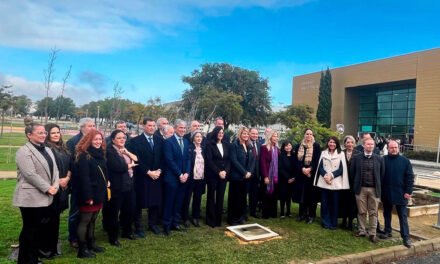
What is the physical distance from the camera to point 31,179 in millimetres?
3928

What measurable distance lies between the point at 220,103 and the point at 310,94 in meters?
14.2

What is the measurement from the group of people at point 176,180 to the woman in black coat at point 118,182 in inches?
0.5

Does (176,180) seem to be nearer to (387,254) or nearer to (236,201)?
(236,201)

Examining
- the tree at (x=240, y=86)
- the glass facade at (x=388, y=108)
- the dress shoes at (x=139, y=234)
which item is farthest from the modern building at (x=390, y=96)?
the dress shoes at (x=139, y=234)

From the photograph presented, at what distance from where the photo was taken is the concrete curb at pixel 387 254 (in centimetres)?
491

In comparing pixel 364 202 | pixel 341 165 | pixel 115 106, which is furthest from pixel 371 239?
pixel 115 106

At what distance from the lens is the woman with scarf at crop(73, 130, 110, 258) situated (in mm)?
4359

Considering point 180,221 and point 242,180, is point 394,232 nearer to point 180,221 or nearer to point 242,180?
point 242,180

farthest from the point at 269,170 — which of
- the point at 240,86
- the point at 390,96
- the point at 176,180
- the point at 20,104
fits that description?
the point at 20,104

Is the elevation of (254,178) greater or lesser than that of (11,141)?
greater

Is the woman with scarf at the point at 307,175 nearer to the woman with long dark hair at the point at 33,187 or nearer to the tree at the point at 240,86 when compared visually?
the woman with long dark hair at the point at 33,187

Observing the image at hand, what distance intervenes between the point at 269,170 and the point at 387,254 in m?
2.51

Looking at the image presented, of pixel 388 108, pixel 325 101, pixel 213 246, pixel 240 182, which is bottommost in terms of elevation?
pixel 213 246

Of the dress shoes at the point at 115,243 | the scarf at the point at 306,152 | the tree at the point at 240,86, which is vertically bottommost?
the dress shoes at the point at 115,243
